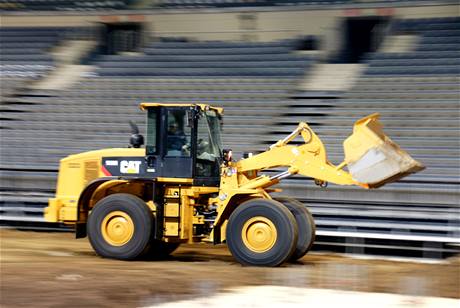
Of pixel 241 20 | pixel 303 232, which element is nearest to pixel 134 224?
pixel 303 232

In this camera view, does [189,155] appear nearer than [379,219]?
Yes

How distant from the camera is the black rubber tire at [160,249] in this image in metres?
13.1

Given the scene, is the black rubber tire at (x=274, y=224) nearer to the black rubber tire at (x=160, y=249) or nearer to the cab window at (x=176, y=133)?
the cab window at (x=176, y=133)

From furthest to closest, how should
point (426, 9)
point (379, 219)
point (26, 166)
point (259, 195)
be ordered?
1. point (426, 9)
2. point (26, 166)
3. point (379, 219)
4. point (259, 195)

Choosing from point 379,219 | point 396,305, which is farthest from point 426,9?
point 396,305

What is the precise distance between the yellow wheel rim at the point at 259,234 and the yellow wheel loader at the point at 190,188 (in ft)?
0.04

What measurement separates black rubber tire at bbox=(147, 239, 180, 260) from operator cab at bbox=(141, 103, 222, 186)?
1156mm

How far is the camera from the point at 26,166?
17.7 meters

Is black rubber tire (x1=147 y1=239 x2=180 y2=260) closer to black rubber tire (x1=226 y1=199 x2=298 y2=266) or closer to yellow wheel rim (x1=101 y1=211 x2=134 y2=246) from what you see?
yellow wheel rim (x1=101 y1=211 x2=134 y2=246)

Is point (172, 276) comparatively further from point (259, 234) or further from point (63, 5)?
point (63, 5)

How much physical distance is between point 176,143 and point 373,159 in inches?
107

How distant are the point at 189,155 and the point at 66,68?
1142 centimetres

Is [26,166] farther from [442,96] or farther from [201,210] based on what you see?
[442,96]

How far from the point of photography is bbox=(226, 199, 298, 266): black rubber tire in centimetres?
1177
